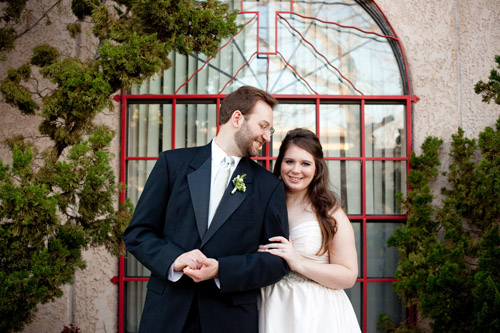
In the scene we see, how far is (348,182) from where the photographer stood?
4988 millimetres

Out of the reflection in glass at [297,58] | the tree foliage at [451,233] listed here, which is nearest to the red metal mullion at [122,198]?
the reflection in glass at [297,58]

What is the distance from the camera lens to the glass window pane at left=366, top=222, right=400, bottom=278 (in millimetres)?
4883

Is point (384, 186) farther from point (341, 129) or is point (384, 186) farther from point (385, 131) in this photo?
point (341, 129)

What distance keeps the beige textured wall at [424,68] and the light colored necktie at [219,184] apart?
2706 millimetres

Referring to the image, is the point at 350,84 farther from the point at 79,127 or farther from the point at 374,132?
the point at 79,127

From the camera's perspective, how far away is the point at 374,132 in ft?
16.5

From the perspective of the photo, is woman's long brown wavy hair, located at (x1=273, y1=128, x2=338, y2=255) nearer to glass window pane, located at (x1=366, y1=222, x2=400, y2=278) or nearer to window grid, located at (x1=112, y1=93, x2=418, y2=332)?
window grid, located at (x1=112, y1=93, x2=418, y2=332)

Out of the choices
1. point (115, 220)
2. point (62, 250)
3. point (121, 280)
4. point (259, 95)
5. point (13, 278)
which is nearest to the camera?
point (259, 95)

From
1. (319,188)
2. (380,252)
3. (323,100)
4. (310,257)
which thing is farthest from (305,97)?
(310,257)

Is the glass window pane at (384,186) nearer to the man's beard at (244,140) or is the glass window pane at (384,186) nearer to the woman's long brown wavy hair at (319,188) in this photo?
the woman's long brown wavy hair at (319,188)

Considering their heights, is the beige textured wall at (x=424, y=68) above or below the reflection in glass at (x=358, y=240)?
above

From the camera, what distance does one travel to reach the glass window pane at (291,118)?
499 centimetres

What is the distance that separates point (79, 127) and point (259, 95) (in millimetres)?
1739

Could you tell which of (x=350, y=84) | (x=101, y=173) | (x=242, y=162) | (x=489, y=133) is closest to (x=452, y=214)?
(x=489, y=133)
